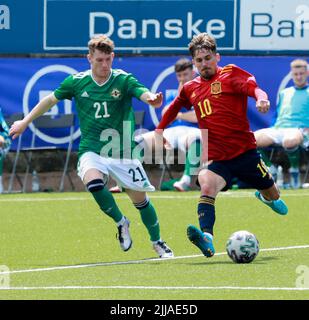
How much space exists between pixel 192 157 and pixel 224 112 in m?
6.93

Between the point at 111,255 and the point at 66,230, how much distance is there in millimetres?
2246

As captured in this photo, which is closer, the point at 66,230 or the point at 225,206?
the point at 66,230

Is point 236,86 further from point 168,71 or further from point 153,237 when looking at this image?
point 168,71

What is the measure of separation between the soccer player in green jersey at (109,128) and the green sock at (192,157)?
6554mm

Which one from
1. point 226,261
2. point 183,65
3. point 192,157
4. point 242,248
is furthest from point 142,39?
point 242,248

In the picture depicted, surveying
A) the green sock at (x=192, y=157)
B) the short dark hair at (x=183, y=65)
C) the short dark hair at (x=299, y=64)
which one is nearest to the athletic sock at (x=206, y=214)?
the short dark hair at (x=183, y=65)

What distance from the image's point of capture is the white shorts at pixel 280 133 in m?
Result: 18.3

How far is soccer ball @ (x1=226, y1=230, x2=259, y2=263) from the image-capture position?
34.9 ft

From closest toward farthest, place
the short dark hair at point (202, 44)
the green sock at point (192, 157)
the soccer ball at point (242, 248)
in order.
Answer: the soccer ball at point (242, 248) < the short dark hair at point (202, 44) < the green sock at point (192, 157)

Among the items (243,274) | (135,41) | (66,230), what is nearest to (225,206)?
(66,230)

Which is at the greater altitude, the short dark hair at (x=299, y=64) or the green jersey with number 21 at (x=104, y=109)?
the short dark hair at (x=299, y=64)

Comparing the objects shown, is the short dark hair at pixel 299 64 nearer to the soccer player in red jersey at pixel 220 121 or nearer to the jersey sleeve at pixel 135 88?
the soccer player in red jersey at pixel 220 121

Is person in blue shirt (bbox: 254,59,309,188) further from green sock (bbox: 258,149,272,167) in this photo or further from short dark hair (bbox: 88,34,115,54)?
short dark hair (bbox: 88,34,115,54)

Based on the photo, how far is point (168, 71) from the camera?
1941 centimetres
